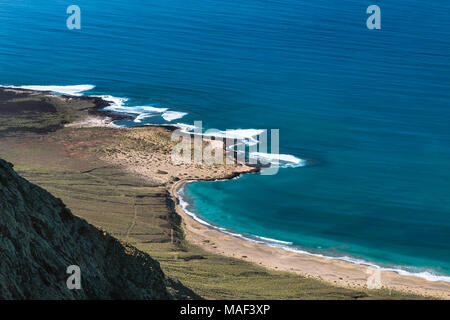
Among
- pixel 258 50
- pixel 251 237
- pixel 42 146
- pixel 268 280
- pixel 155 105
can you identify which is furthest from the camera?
pixel 258 50

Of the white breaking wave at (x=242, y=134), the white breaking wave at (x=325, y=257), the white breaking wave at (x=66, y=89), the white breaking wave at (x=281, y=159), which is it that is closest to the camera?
the white breaking wave at (x=325, y=257)

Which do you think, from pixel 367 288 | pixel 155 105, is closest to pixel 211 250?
pixel 367 288

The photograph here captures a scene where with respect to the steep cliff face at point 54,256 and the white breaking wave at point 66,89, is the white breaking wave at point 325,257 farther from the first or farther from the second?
the white breaking wave at point 66,89

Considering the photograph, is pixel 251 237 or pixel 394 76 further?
pixel 394 76

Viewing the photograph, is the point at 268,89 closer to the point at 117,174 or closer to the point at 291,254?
the point at 117,174

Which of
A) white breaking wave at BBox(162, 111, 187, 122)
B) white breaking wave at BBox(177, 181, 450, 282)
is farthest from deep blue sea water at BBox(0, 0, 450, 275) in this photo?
white breaking wave at BBox(162, 111, 187, 122)

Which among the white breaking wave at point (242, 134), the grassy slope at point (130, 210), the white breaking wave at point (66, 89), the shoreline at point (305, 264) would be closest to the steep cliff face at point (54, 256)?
the grassy slope at point (130, 210)
